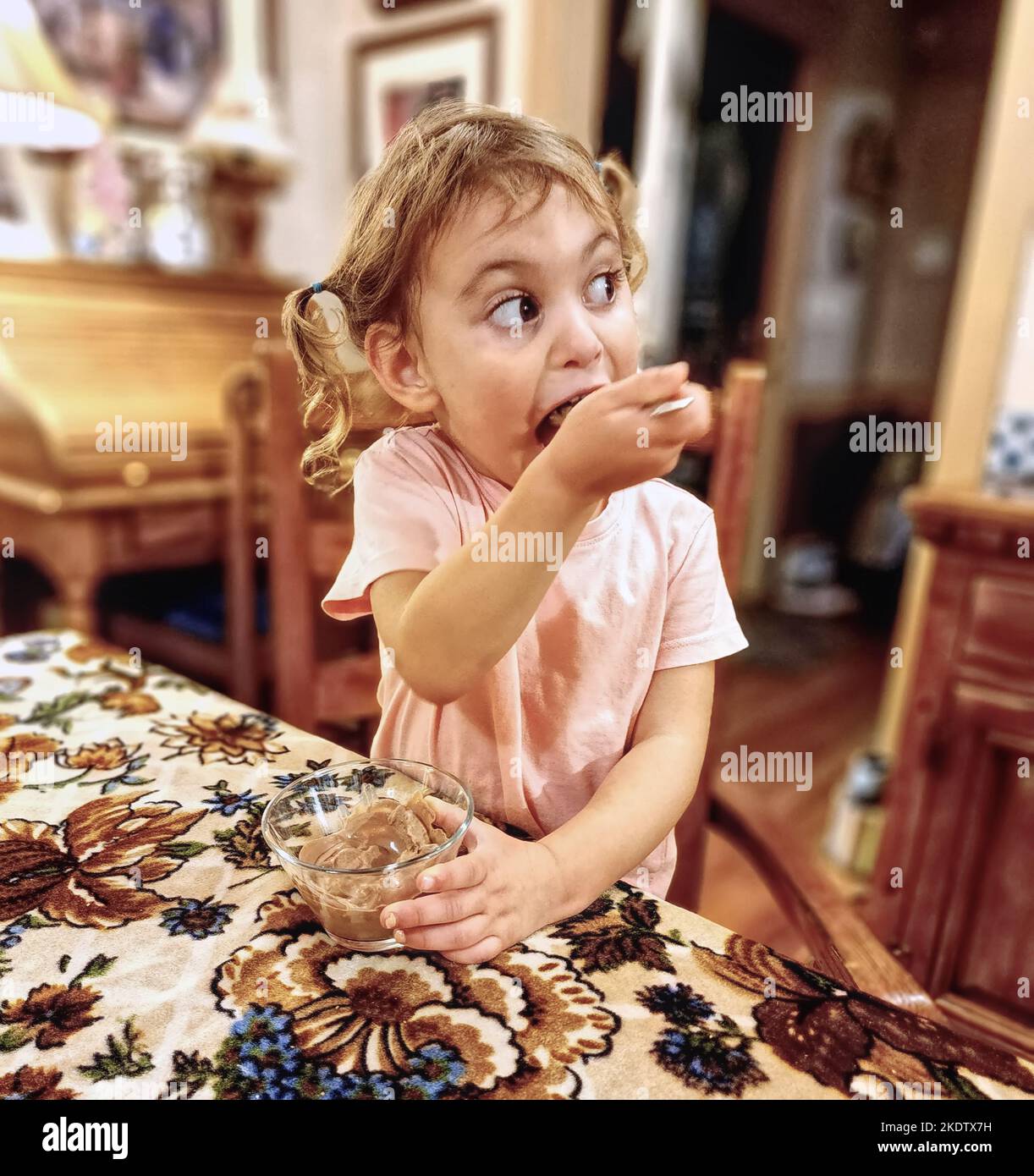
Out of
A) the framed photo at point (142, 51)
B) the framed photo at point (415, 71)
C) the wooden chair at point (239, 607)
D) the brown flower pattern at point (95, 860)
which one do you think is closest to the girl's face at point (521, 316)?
the brown flower pattern at point (95, 860)

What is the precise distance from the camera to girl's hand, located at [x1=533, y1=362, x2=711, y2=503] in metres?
0.28

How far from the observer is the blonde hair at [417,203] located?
34cm

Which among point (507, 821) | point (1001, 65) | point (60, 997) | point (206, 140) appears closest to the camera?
point (60, 997)

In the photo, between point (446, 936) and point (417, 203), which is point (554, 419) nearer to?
point (417, 203)

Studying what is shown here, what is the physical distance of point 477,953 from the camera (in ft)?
1.12

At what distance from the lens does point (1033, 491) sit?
1.18 meters

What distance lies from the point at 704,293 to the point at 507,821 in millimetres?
2775

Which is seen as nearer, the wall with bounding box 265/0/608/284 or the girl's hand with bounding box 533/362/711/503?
the girl's hand with bounding box 533/362/711/503

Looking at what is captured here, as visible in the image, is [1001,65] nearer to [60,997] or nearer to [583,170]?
[583,170]

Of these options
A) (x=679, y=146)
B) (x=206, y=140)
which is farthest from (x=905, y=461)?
(x=206, y=140)

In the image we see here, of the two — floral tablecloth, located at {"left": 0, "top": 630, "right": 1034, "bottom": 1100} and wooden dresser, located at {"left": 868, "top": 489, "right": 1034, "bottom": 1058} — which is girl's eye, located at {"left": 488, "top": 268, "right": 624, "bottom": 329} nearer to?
floral tablecloth, located at {"left": 0, "top": 630, "right": 1034, "bottom": 1100}

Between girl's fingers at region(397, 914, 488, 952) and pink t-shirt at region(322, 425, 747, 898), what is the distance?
11 centimetres

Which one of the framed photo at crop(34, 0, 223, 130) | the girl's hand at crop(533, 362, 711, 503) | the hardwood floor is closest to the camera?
the girl's hand at crop(533, 362, 711, 503)

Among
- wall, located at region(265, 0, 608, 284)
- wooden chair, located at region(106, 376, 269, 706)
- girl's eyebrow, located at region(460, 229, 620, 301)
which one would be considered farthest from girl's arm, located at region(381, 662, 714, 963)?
wall, located at region(265, 0, 608, 284)
